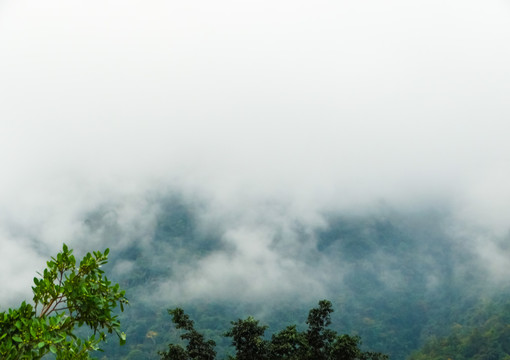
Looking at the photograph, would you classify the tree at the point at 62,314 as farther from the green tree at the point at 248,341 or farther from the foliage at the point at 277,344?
the green tree at the point at 248,341

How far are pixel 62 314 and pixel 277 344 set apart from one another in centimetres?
3344

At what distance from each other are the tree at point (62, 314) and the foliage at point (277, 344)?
2932 cm

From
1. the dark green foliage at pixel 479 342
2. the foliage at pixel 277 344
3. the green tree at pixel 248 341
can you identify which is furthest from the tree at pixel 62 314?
the dark green foliage at pixel 479 342

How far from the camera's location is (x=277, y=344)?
39.0 m

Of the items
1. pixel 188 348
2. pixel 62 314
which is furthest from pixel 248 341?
pixel 62 314

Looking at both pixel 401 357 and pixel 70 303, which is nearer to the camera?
pixel 70 303

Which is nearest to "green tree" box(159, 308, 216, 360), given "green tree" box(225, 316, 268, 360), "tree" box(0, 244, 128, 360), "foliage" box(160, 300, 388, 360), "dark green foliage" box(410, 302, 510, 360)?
"foliage" box(160, 300, 388, 360)

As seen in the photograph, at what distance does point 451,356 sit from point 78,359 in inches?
6217

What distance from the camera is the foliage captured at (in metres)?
37.4

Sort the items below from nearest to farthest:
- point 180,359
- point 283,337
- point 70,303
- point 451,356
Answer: point 70,303
point 180,359
point 283,337
point 451,356

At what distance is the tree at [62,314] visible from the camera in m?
7.96

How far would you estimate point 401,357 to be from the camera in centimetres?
18925

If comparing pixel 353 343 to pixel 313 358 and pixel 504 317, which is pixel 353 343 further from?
pixel 504 317

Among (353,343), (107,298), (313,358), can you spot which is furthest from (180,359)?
(107,298)
